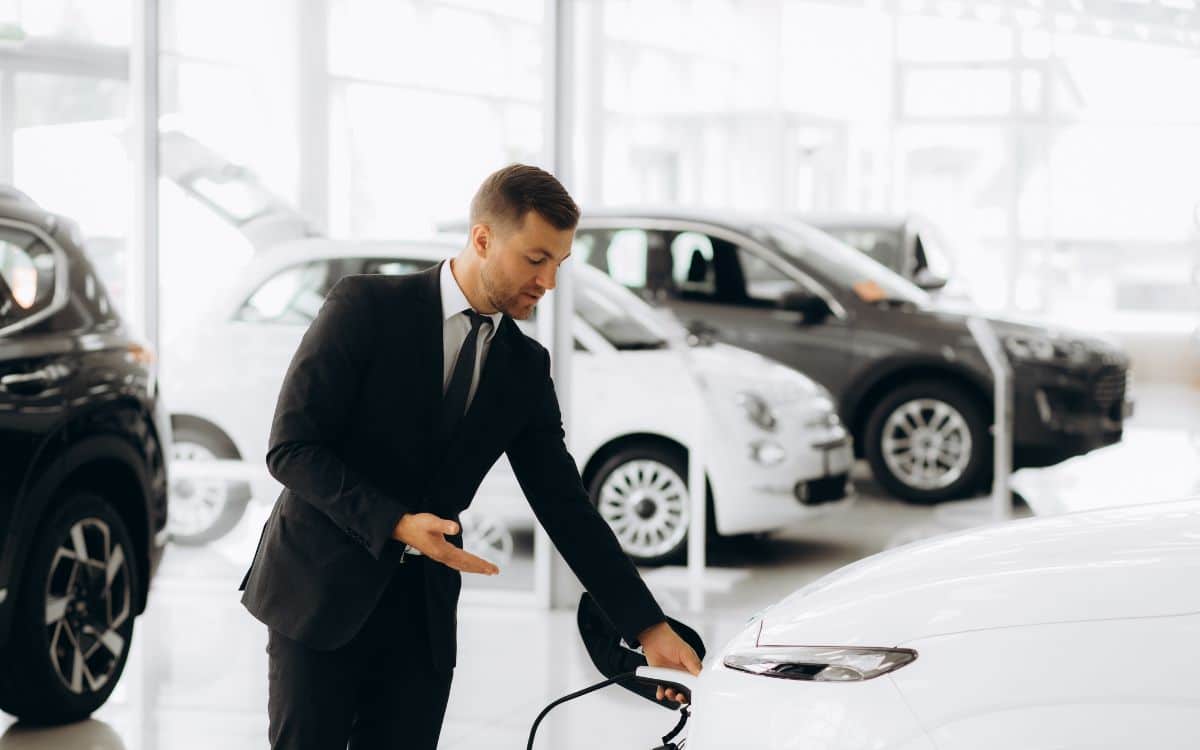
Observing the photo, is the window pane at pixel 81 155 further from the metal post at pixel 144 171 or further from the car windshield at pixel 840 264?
the car windshield at pixel 840 264

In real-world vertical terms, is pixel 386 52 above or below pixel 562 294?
above

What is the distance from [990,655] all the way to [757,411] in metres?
4.71

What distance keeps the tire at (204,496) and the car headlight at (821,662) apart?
468cm

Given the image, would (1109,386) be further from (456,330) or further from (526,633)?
(456,330)

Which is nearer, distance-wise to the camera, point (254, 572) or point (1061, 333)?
point (254, 572)

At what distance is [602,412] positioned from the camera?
21.0 ft

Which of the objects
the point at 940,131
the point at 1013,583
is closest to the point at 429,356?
the point at 1013,583

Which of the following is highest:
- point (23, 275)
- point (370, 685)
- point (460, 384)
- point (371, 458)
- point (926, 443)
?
point (23, 275)

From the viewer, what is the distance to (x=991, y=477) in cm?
707

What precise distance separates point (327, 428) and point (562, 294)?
4.07 metres

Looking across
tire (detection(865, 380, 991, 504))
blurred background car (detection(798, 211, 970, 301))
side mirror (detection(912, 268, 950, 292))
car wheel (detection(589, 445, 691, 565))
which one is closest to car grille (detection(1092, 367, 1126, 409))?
tire (detection(865, 380, 991, 504))

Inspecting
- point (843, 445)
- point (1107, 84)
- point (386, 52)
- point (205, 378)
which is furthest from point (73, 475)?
point (1107, 84)

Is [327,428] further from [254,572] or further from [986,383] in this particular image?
[986,383]

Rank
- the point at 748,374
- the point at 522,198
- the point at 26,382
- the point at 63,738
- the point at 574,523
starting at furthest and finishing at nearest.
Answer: the point at 748,374 → the point at 63,738 → the point at 26,382 → the point at 574,523 → the point at 522,198
